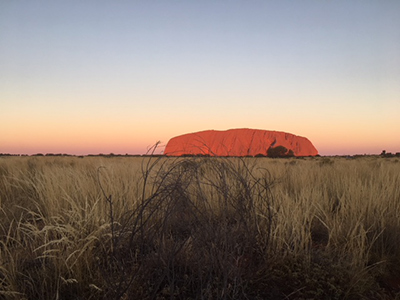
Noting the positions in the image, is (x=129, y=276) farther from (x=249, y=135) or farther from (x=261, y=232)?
(x=249, y=135)

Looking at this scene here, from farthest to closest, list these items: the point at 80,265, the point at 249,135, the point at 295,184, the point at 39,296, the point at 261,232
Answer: the point at 249,135, the point at 295,184, the point at 261,232, the point at 80,265, the point at 39,296

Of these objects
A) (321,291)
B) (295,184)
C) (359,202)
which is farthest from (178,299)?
(295,184)

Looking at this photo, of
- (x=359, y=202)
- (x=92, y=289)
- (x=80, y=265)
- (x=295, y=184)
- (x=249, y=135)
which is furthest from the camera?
(x=249, y=135)

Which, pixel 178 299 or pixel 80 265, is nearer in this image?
Result: pixel 178 299

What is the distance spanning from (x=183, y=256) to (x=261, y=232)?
110 centimetres

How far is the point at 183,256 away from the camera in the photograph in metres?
2.54

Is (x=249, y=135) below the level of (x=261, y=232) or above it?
above

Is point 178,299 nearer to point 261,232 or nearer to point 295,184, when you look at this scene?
point 261,232

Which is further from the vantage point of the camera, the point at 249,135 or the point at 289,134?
the point at 289,134

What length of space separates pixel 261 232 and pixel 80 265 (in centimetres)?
196

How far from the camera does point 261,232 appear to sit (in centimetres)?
320

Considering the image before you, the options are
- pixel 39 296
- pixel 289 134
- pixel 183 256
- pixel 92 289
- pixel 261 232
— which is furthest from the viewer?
pixel 289 134

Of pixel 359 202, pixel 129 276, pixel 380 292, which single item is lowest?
pixel 380 292

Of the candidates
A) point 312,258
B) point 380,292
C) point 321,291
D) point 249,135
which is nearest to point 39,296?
point 321,291
